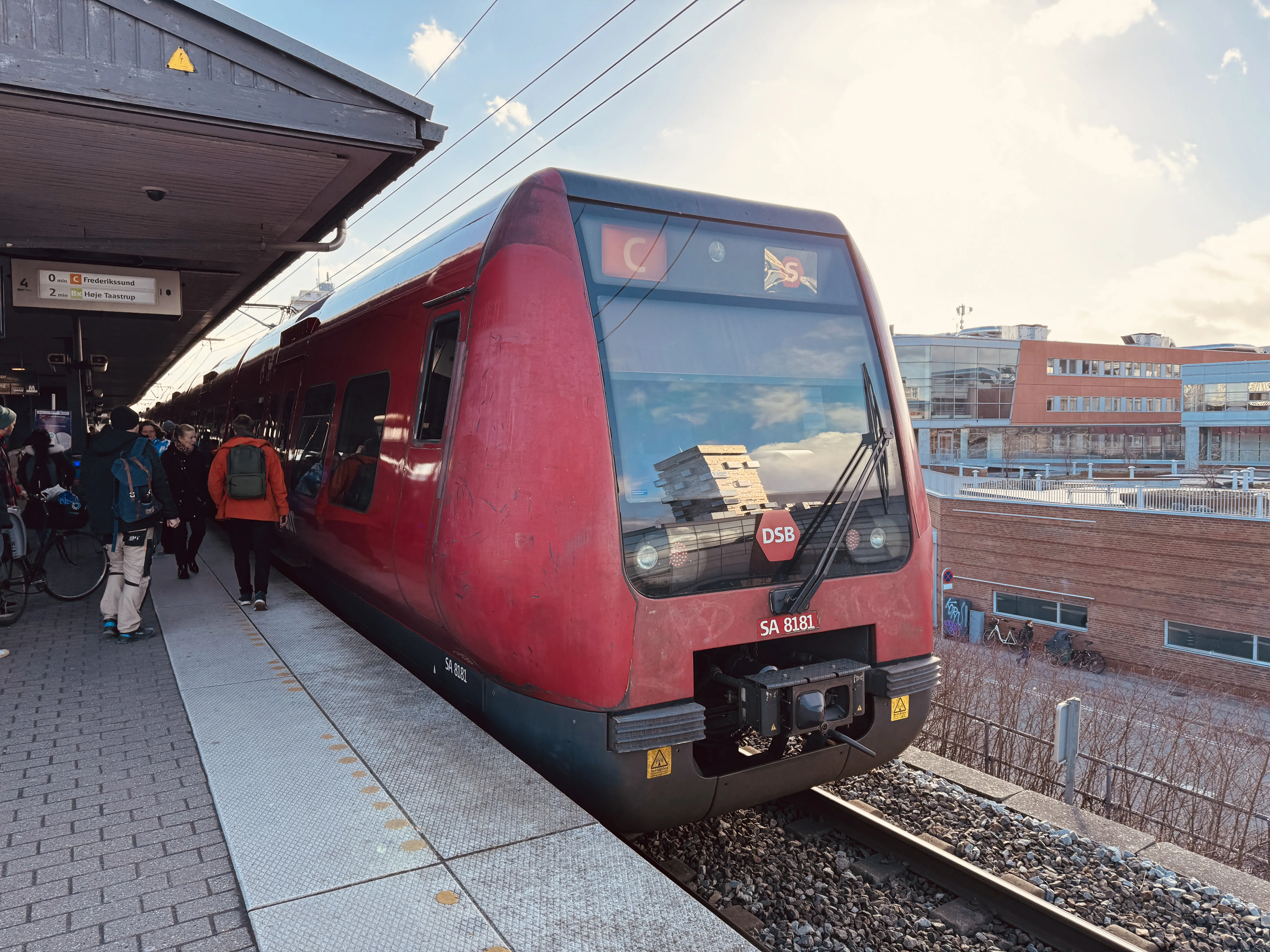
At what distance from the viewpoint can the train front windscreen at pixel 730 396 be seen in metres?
3.76

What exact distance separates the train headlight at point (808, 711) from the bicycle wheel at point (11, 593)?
6738mm

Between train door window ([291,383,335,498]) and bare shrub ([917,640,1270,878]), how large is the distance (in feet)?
23.6

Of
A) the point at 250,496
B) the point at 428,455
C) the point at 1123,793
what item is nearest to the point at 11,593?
the point at 250,496

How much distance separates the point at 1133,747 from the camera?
17938 mm

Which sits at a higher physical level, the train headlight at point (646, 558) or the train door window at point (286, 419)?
the train door window at point (286, 419)

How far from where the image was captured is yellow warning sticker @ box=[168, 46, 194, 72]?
17.2ft

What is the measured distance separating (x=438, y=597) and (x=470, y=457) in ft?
2.46

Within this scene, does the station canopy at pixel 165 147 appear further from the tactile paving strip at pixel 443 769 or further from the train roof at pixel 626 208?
the tactile paving strip at pixel 443 769

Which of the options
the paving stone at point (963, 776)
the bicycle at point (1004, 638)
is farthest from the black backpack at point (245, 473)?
the bicycle at point (1004, 638)

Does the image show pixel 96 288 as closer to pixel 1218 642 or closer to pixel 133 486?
pixel 133 486

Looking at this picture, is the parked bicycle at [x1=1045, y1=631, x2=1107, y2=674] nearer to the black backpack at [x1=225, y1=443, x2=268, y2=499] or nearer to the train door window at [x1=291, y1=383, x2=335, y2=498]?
the train door window at [x1=291, y1=383, x2=335, y2=498]

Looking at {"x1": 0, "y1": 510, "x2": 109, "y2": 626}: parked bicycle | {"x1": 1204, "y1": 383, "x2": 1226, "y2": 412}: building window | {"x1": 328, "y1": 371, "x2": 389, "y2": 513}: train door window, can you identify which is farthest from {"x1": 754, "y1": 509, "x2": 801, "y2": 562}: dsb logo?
{"x1": 1204, "y1": 383, "x2": 1226, "y2": 412}: building window

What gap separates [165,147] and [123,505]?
2601 mm

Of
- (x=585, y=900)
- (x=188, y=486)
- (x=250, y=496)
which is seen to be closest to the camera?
(x=585, y=900)
